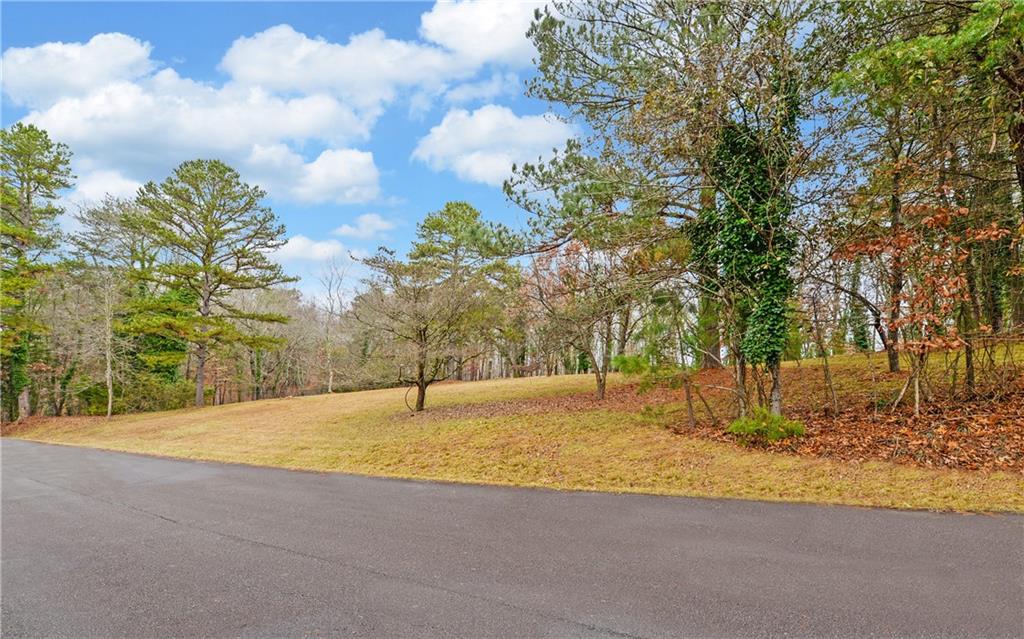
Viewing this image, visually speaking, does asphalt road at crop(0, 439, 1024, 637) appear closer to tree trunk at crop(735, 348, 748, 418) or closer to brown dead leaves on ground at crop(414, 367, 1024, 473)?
brown dead leaves on ground at crop(414, 367, 1024, 473)

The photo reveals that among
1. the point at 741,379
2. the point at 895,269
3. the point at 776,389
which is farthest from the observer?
the point at 741,379

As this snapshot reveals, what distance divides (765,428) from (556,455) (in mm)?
3642

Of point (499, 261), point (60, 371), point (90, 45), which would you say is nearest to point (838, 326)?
point (499, 261)

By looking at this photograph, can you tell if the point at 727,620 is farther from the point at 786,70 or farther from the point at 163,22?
the point at 163,22

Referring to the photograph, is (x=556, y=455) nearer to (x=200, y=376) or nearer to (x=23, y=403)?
(x=200, y=376)

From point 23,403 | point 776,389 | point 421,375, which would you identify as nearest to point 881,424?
point 776,389

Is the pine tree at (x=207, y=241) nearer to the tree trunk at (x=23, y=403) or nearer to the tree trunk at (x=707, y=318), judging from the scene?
the tree trunk at (x=23, y=403)

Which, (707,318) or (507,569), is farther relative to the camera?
(707,318)

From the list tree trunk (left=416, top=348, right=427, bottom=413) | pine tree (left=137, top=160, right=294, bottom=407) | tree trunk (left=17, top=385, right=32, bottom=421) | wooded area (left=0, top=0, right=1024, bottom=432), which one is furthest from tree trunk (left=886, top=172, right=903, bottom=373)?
tree trunk (left=17, top=385, right=32, bottom=421)

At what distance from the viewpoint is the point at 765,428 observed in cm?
818

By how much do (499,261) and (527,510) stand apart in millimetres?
7698

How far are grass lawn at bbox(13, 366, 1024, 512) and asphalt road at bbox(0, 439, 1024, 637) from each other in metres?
0.72

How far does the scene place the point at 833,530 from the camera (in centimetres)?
454

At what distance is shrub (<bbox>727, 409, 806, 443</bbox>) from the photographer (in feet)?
26.5
